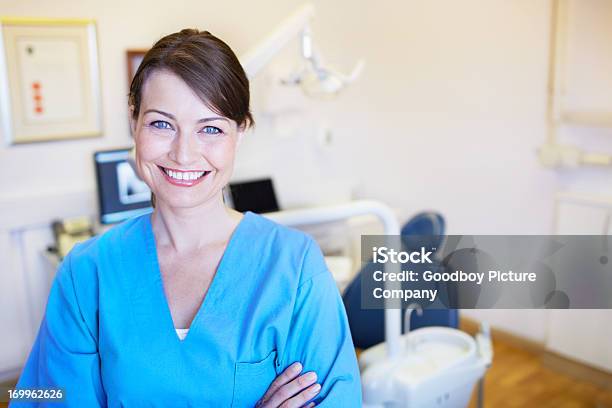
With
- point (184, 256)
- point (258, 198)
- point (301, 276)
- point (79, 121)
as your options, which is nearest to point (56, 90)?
point (79, 121)

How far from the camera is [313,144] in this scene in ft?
9.87

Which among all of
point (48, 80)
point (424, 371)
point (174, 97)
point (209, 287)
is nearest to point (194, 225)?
point (209, 287)

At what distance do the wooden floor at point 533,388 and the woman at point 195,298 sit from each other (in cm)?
145

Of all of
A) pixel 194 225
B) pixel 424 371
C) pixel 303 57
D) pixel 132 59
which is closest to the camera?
pixel 194 225

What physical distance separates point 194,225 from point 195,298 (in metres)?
0.11

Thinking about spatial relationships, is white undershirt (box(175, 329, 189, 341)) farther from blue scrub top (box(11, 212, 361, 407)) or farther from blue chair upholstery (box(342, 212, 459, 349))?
blue chair upholstery (box(342, 212, 459, 349))

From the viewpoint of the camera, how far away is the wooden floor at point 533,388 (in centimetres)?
224

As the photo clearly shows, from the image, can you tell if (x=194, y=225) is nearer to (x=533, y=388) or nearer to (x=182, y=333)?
(x=182, y=333)

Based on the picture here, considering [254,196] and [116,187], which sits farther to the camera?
[254,196]

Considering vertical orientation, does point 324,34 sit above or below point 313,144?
above

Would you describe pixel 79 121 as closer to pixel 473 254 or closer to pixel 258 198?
pixel 258 198

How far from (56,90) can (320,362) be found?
176cm

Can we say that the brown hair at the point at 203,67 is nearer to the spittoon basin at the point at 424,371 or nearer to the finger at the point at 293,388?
the finger at the point at 293,388

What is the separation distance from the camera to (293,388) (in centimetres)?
95
